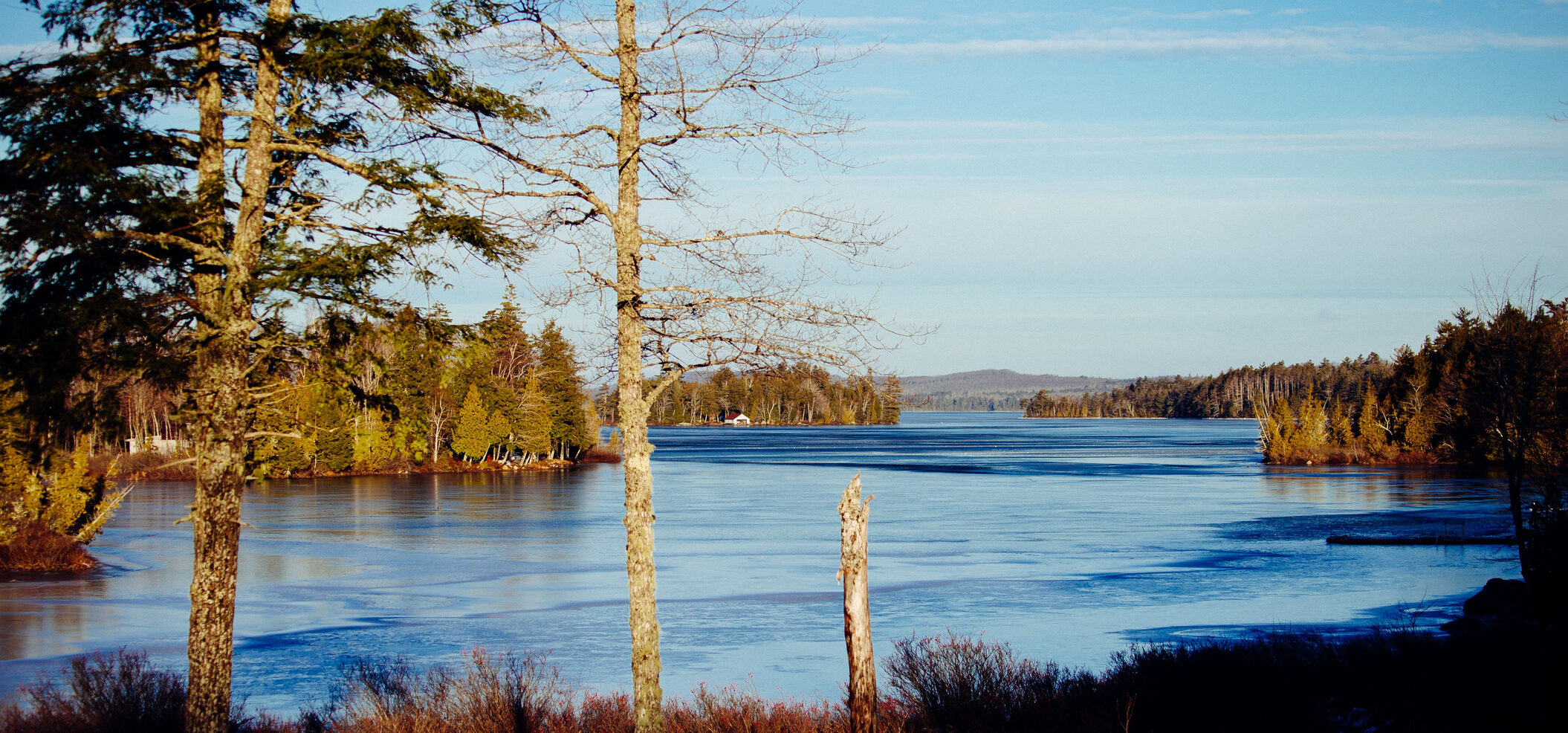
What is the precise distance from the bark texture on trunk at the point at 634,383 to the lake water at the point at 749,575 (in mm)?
5744

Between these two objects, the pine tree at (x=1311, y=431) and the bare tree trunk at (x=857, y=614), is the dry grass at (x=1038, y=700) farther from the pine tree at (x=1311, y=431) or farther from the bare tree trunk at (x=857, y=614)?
the pine tree at (x=1311, y=431)

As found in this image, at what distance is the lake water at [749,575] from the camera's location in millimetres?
17609

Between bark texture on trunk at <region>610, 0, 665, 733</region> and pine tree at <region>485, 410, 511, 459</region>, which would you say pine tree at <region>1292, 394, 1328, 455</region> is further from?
bark texture on trunk at <region>610, 0, 665, 733</region>

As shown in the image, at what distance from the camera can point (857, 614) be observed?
9609 millimetres

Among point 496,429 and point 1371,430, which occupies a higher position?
point 496,429

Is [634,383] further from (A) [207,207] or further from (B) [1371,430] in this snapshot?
(B) [1371,430]

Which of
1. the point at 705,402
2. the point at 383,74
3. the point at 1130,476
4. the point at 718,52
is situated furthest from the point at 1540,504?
the point at 705,402

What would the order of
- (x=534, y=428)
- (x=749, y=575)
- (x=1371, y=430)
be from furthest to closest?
(x=1371, y=430), (x=534, y=428), (x=749, y=575)

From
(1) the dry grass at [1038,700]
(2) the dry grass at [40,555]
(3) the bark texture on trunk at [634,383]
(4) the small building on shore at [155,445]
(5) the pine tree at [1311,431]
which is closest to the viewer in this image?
(3) the bark texture on trunk at [634,383]

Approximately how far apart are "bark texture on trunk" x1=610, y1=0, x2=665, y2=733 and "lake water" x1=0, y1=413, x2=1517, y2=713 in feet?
18.8

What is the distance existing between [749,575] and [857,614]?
15.8 meters

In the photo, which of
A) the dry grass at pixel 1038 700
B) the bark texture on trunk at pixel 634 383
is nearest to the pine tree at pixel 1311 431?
the dry grass at pixel 1038 700

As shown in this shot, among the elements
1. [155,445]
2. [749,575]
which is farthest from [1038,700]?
[155,445]

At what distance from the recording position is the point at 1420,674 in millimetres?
11656
